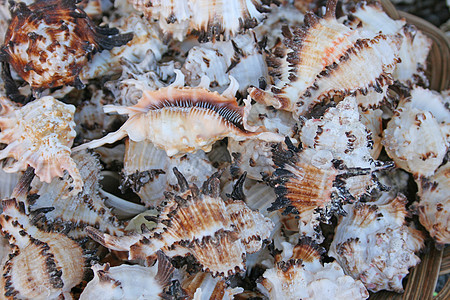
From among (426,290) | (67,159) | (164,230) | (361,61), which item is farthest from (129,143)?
(426,290)

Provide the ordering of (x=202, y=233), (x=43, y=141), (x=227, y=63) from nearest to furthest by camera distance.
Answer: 1. (x=202, y=233)
2. (x=43, y=141)
3. (x=227, y=63)

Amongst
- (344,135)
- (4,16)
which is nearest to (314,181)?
(344,135)

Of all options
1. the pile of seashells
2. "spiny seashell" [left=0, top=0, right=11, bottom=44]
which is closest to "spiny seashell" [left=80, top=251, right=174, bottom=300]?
the pile of seashells

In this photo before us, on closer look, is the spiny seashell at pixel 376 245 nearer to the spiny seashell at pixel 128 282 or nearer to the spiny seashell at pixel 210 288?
the spiny seashell at pixel 210 288

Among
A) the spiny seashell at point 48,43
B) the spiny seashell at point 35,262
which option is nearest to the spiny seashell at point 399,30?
the spiny seashell at point 48,43

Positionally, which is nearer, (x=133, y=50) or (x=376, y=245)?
(x=376, y=245)

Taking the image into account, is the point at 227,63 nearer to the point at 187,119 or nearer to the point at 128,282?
the point at 187,119

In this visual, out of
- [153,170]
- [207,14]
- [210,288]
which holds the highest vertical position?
[207,14]
